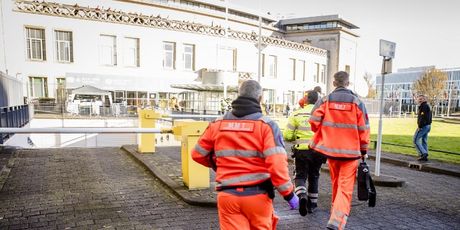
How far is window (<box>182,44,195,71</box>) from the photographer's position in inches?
1373

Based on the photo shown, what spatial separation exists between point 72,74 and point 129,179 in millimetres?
25135

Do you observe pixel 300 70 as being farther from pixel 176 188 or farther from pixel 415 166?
pixel 176 188

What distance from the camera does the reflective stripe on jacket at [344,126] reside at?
14.2 feet

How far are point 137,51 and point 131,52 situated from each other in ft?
2.00

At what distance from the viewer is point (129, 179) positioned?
6.87 m

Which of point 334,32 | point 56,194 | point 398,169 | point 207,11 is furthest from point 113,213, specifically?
point 334,32

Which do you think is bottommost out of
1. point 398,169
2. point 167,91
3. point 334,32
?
point 398,169

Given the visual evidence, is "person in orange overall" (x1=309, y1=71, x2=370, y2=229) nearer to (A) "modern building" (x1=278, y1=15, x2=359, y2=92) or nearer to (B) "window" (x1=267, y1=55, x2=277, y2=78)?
(B) "window" (x1=267, y1=55, x2=277, y2=78)

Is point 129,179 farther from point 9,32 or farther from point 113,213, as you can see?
point 9,32

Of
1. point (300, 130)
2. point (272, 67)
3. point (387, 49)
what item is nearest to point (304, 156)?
point (300, 130)

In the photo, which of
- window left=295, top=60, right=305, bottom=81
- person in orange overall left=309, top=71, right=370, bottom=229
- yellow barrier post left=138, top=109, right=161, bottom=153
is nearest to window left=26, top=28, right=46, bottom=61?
yellow barrier post left=138, top=109, right=161, bottom=153

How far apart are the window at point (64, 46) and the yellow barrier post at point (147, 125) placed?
913 inches

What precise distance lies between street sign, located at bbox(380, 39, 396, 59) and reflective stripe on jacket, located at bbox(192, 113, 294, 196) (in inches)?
215

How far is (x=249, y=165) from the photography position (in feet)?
9.25
